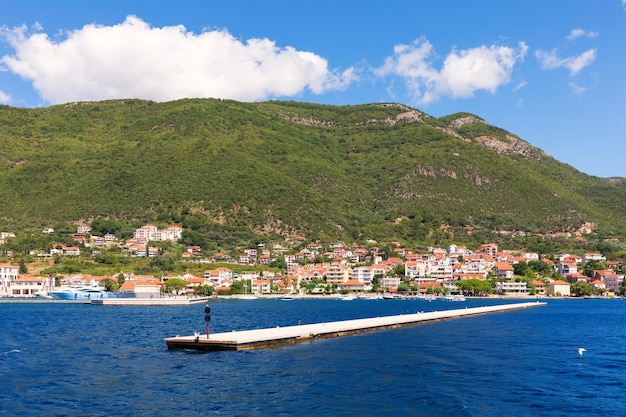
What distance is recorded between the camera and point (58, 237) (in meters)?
169

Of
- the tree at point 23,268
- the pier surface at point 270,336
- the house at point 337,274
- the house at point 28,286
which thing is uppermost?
the tree at point 23,268

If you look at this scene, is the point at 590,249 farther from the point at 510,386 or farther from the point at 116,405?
the point at 116,405

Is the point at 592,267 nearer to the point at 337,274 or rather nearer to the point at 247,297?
the point at 337,274

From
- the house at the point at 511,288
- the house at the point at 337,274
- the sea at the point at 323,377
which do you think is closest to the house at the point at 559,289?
the house at the point at 511,288

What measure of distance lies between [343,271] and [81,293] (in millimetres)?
66544

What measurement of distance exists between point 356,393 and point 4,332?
39913 millimetres

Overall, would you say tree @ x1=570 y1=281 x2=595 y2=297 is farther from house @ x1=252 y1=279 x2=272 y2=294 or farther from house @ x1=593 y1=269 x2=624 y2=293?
house @ x1=252 y1=279 x2=272 y2=294

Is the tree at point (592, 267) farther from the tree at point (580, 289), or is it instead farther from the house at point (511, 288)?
the house at point (511, 288)

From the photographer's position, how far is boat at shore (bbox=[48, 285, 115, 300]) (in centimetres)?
12212

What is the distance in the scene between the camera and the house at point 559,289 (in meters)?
150

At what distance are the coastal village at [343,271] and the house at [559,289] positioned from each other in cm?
25

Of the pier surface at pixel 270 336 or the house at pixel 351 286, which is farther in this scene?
the house at pixel 351 286

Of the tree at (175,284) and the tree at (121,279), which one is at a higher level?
the tree at (121,279)

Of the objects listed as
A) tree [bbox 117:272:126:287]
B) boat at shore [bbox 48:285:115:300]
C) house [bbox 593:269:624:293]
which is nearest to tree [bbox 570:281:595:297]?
house [bbox 593:269:624:293]
